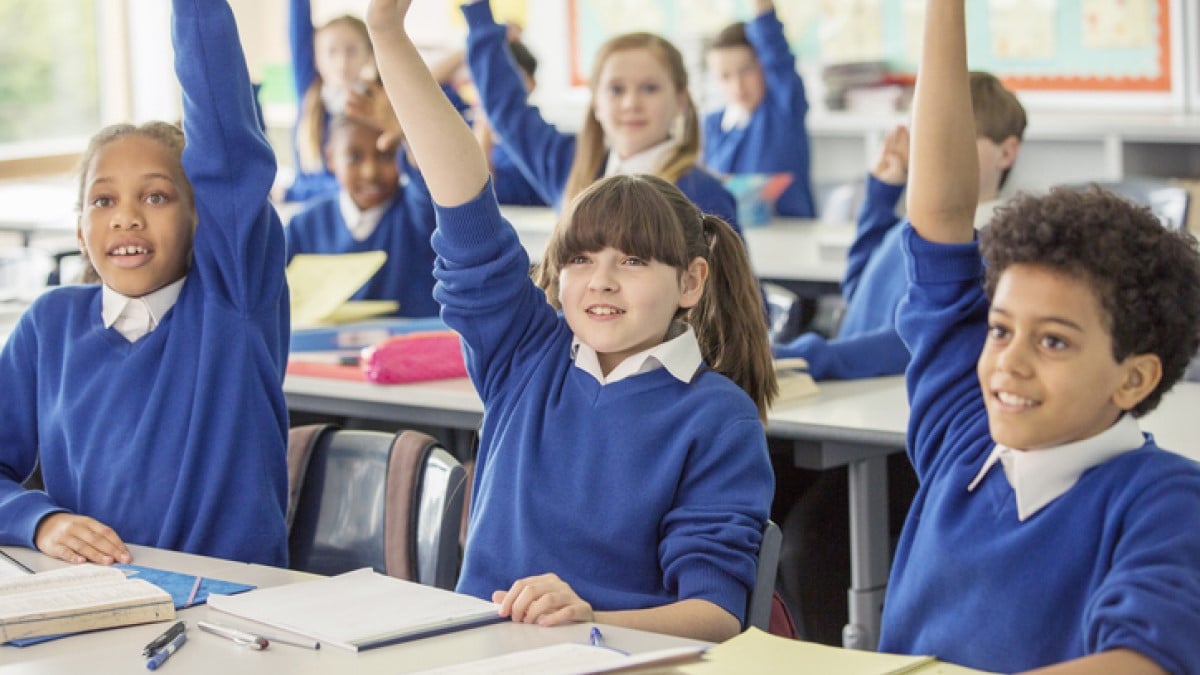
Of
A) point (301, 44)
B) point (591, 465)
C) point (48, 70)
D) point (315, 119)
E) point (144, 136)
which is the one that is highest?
point (48, 70)

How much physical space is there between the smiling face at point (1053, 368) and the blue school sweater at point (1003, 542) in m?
0.05

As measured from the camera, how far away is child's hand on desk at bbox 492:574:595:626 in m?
1.55

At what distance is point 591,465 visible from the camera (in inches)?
73.2

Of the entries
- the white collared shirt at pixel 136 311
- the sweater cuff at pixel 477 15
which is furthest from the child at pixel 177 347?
the sweater cuff at pixel 477 15

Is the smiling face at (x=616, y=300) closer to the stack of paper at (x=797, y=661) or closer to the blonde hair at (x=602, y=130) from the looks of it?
the stack of paper at (x=797, y=661)

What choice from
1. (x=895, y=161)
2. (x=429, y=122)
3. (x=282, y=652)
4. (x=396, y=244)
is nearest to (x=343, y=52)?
(x=396, y=244)

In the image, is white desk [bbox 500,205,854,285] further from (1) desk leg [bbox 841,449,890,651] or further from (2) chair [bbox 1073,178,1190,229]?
(1) desk leg [bbox 841,449,890,651]

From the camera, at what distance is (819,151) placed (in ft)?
22.3

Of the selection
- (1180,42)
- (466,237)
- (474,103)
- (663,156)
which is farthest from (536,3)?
(466,237)

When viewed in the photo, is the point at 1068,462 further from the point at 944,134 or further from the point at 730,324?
the point at 730,324

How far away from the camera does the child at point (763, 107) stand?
5.67 metres

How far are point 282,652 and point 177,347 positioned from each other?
747 mm

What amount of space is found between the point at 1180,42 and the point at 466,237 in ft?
15.2

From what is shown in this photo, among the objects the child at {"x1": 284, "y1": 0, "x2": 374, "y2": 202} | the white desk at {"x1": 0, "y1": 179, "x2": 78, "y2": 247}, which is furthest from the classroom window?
the child at {"x1": 284, "y1": 0, "x2": 374, "y2": 202}
